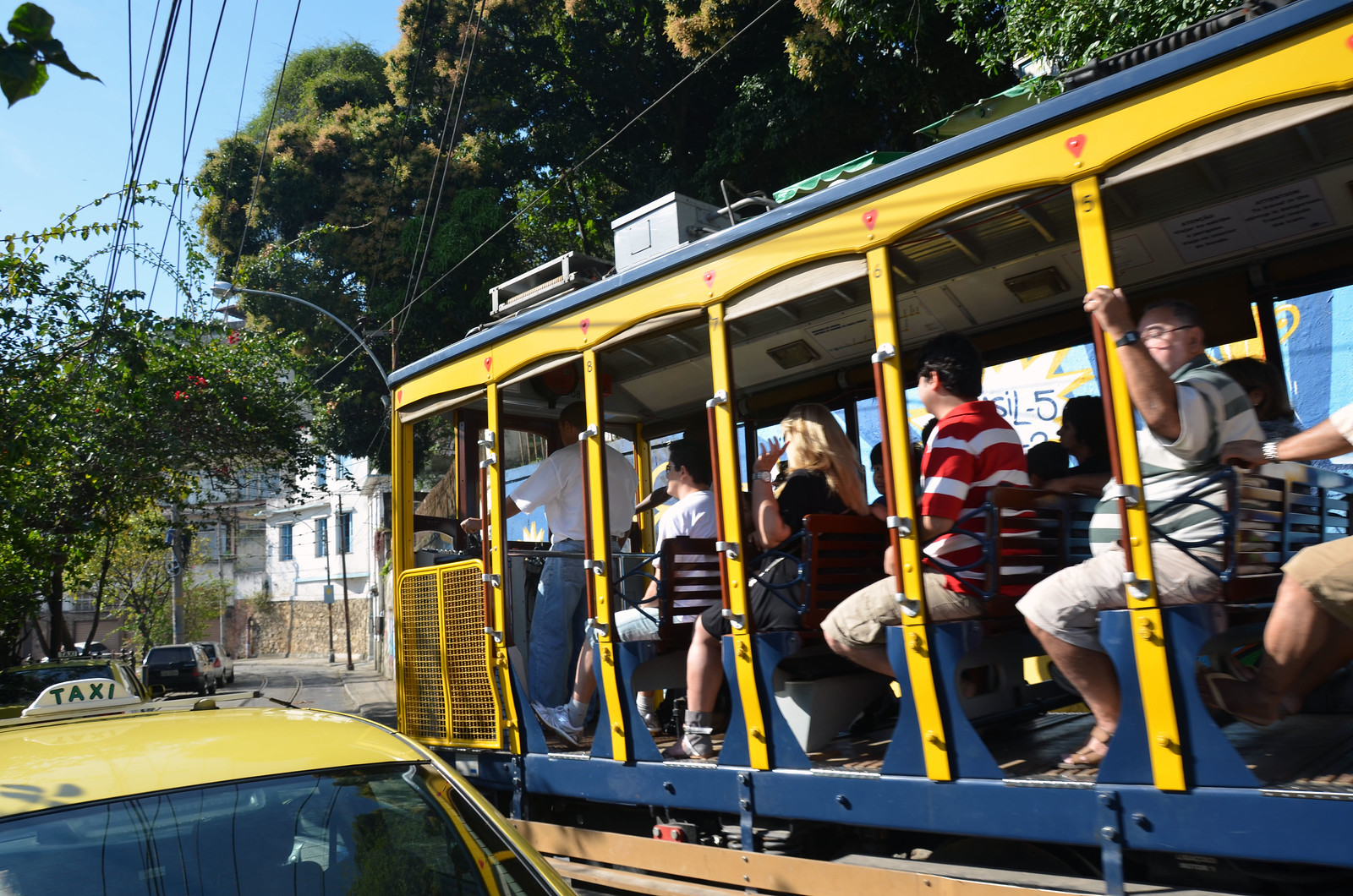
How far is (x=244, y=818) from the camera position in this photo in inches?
96.6

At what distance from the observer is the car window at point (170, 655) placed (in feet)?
89.6

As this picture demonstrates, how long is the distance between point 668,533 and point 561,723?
121 centimetres

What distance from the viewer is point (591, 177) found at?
21062 millimetres

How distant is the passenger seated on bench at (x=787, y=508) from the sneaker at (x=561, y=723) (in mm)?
863

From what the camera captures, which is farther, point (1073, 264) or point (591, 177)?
point (591, 177)

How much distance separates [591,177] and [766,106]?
613 cm

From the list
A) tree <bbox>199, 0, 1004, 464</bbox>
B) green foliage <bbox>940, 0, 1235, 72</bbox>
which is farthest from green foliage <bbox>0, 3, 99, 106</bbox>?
tree <bbox>199, 0, 1004, 464</bbox>

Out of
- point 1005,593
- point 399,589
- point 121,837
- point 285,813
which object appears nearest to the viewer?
point 121,837

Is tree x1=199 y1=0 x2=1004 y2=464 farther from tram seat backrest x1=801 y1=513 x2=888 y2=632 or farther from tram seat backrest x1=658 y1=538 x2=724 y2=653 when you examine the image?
tram seat backrest x1=801 y1=513 x2=888 y2=632

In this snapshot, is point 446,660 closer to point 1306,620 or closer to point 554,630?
point 554,630

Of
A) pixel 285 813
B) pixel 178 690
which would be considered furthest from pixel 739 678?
pixel 178 690

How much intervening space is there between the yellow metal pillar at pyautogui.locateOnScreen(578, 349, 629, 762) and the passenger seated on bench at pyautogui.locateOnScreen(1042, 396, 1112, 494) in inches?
80.2

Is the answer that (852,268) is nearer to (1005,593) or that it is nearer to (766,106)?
(1005,593)

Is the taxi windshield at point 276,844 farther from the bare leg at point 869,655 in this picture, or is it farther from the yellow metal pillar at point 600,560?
the yellow metal pillar at point 600,560
